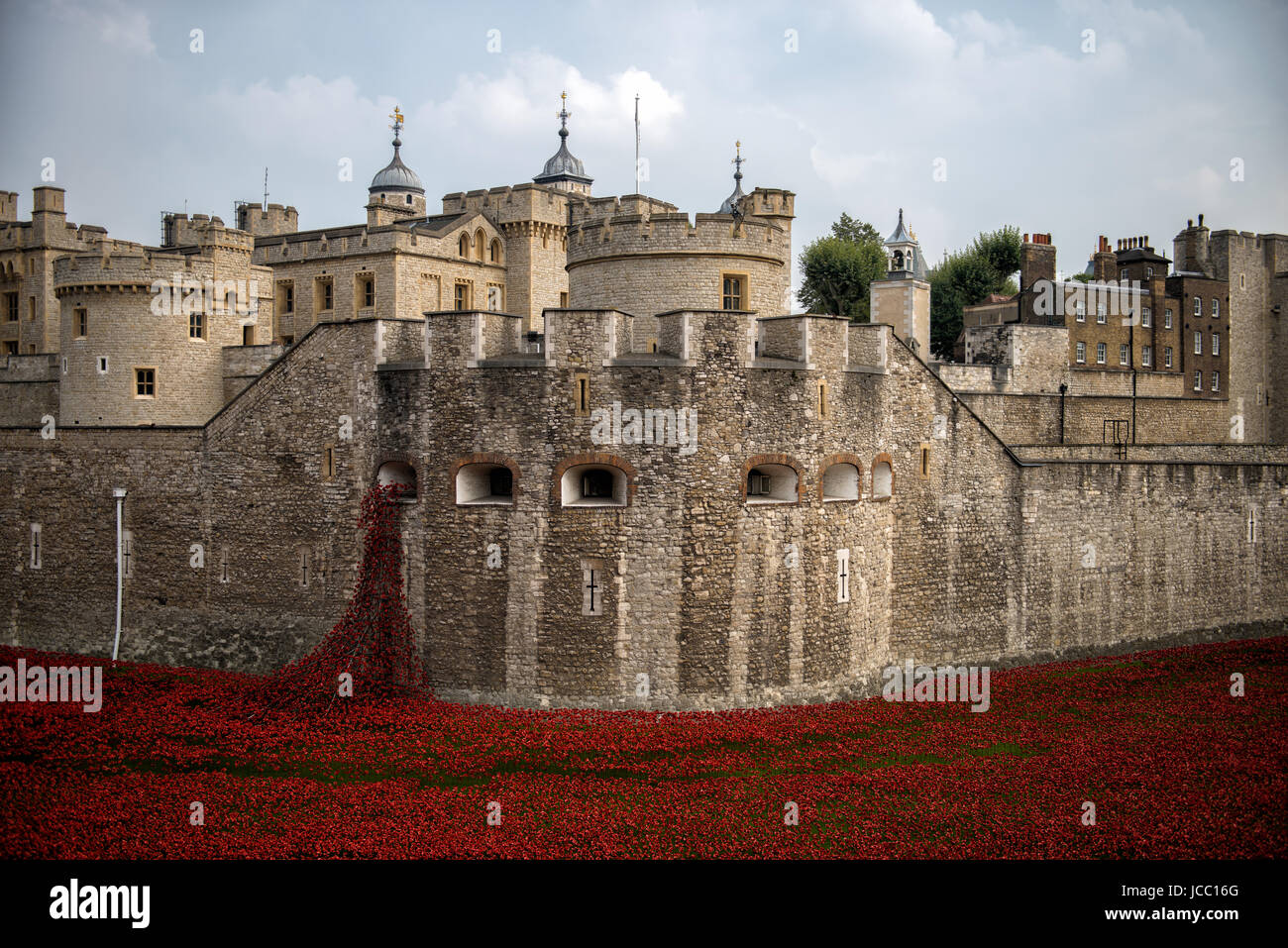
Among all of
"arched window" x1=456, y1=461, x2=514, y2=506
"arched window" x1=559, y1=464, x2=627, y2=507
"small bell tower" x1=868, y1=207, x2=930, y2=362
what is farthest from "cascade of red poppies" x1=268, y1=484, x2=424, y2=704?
"small bell tower" x1=868, y1=207, x2=930, y2=362

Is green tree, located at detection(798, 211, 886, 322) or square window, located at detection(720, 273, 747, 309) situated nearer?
square window, located at detection(720, 273, 747, 309)

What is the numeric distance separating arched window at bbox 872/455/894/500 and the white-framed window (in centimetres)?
190

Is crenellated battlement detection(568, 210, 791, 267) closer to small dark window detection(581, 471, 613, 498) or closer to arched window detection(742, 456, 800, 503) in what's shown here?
arched window detection(742, 456, 800, 503)

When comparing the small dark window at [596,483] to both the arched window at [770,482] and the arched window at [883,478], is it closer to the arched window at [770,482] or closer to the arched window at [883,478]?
the arched window at [770,482]

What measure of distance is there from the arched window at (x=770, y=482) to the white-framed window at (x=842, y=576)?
180cm

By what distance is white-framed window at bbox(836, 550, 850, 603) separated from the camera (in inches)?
971

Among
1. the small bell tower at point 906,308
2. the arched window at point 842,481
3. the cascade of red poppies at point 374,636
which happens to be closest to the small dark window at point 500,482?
the cascade of red poppies at point 374,636

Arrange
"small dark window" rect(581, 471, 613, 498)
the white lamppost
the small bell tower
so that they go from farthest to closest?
the small bell tower, the white lamppost, "small dark window" rect(581, 471, 613, 498)

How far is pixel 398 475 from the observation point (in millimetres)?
24969

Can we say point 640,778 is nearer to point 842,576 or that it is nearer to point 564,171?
point 842,576

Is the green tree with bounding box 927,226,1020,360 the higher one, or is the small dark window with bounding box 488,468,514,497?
the green tree with bounding box 927,226,1020,360

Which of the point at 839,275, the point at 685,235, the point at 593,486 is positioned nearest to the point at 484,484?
the point at 593,486

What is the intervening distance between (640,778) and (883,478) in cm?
990

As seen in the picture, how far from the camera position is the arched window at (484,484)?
931 inches
